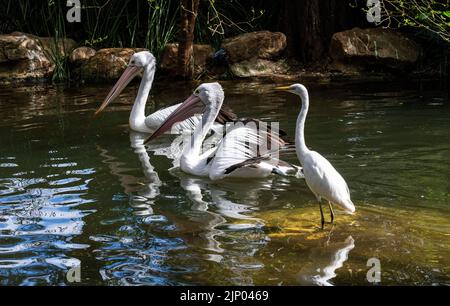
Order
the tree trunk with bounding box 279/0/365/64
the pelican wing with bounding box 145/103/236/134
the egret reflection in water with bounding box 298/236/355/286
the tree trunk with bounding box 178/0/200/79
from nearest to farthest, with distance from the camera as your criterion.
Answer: the egret reflection in water with bounding box 298/236/355/286 → the pelican wing with bounding box 145/103/236/134 → the tree trunk with bounding box 178/0/200/79 → the tree trunk with bounding box 279/0/365/64

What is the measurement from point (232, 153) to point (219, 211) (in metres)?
0.81

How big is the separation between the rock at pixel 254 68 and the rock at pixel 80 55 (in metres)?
2.38

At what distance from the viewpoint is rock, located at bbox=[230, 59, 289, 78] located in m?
11.1

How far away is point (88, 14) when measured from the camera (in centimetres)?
1270

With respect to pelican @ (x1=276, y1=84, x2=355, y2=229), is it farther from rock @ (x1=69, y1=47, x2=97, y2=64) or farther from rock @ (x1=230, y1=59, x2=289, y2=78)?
rock @ (x1=69, y1=47, x2=97, y2=64)

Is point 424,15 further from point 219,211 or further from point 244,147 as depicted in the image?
point 219,211

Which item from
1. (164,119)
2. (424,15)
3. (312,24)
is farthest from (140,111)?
(312,24)

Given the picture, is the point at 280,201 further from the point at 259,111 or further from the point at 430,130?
the point at 259,111

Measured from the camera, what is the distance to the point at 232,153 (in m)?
5.66

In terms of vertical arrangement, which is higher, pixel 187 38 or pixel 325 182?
pixel 187 38

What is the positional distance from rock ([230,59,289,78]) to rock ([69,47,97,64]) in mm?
2379

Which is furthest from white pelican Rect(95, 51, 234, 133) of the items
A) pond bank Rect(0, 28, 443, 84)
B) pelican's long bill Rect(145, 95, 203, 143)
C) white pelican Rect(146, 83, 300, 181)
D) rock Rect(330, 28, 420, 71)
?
rock Rect(330, 28, 420, 71)

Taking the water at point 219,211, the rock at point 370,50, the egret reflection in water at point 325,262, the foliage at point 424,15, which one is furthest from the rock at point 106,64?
the egret reflection in water at point 325,262

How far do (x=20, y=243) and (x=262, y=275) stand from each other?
1.54m
